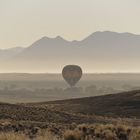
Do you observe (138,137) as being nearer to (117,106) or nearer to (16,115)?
(16,115)

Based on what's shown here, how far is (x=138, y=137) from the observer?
22.1 meters

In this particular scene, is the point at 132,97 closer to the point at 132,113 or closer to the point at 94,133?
the point at 132,113

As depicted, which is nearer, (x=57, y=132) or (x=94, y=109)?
(x=57, y=132)

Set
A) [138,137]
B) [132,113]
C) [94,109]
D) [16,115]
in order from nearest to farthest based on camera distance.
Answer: [138,137]
[16,115]
[132,113]
[94,109]

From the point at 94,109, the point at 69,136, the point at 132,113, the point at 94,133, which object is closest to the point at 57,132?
the point at 94,133

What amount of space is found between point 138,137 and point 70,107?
39846 mm

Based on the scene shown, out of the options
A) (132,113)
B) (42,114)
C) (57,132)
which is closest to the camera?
(57,132)

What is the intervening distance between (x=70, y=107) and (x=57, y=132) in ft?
114

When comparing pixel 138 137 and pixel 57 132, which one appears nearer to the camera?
pixel 138 137

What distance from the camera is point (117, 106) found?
59.8 meters

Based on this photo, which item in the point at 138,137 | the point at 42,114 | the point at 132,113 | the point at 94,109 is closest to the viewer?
the point at 138,137

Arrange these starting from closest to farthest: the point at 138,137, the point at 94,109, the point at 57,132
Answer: the point at 138,137 < the point at 57,132 < the point at 94,109

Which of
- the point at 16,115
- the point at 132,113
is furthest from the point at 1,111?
the point at 132,113

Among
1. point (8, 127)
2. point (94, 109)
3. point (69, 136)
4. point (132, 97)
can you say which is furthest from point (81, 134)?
point (132, 97)
